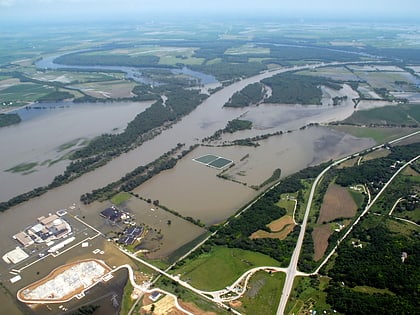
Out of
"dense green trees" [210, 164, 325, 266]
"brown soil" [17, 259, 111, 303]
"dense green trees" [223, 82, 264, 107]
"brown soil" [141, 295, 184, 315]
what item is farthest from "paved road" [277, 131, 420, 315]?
"dense green trees" [223, 82, 264, 107]

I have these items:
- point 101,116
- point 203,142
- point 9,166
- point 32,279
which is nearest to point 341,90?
point 203,142

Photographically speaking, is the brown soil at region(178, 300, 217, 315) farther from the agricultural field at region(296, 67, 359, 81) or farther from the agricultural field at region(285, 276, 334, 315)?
the agricultural field at region(296, 67, 359, 81)

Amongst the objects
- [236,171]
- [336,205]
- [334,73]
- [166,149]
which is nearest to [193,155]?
[166,149]

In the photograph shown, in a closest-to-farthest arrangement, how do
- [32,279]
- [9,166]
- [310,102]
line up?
[32,279] → [9,166] → [310,102]

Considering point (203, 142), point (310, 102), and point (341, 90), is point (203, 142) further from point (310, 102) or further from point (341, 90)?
point (341, 90)

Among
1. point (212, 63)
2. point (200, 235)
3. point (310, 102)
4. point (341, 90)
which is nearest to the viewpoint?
point (200, 235)

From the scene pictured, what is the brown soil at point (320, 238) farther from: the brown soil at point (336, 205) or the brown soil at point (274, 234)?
the brown soil at point (274, 234)
